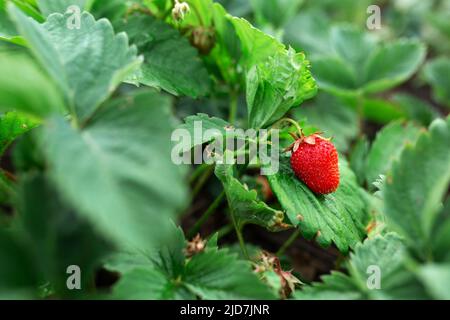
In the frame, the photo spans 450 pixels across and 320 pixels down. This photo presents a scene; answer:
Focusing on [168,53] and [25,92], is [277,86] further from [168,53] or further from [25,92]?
[25,92]

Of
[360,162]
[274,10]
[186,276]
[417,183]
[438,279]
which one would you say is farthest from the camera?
[274,10]

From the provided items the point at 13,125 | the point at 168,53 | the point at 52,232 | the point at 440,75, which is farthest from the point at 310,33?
the point at 52,232

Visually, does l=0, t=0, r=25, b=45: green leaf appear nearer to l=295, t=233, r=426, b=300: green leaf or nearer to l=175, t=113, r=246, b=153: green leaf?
l=175, t=113, r=246, b=153: green leaf

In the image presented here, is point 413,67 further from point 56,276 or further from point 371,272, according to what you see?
point 56,276

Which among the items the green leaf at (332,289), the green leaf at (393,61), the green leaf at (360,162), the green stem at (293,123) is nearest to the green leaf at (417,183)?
the green leaf at (332,289)

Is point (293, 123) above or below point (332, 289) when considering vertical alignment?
above

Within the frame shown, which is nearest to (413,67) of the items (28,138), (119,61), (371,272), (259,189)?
(259,189)
